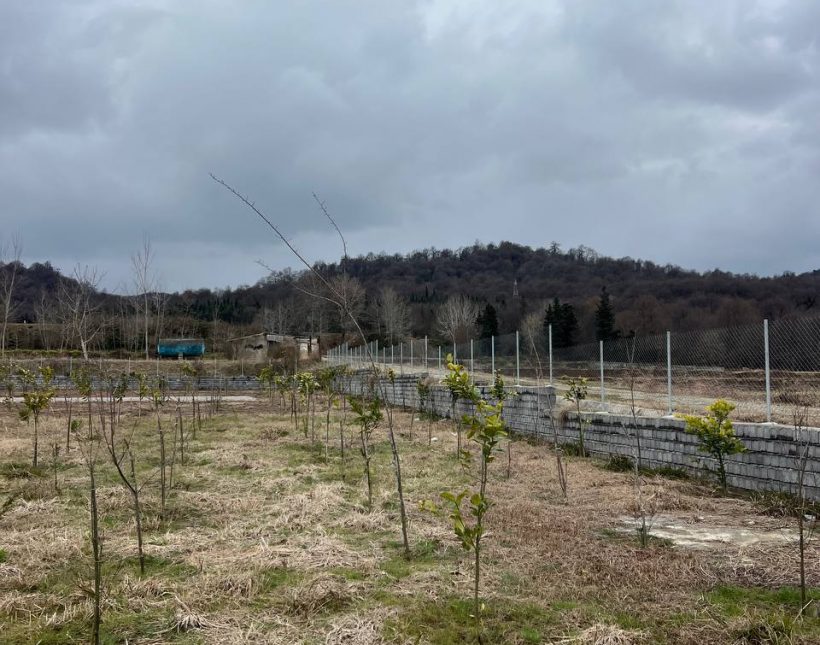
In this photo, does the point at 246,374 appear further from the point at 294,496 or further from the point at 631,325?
the point at 294,496

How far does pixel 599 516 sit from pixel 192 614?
12.6 feet

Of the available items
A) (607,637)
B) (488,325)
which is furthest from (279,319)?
(607,637)

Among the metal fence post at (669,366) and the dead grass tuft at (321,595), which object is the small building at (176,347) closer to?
the metal fence post at (669,366)

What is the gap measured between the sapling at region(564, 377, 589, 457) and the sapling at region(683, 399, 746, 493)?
307 centimetres

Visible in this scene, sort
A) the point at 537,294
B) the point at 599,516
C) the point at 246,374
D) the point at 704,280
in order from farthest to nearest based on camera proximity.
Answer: the point at 537,294 < the point at 704,280 < the point at 246,374 < the point at 599,516

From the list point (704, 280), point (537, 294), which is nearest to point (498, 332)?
point (704, 280)

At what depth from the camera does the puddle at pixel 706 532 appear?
4.70 meters

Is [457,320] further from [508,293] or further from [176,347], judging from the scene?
[508,293]

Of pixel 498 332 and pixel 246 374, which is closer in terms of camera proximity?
pixel 246 374

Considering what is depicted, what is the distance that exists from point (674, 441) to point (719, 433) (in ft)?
4.57

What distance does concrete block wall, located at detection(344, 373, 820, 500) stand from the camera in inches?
241

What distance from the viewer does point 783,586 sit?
3.73 meters

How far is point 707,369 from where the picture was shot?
29.2 ft

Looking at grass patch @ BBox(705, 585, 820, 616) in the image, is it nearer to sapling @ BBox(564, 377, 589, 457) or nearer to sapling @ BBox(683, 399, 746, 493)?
sapling @ BBox(683, 399, 746, 493)
